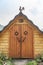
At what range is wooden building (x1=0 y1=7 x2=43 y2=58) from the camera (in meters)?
19.9

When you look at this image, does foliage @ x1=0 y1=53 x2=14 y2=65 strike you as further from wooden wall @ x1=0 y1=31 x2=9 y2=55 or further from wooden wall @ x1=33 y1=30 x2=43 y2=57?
wooden wall @ x1=33 y1=30 x2=43 y2=57

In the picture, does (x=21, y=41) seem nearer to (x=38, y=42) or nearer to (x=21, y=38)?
(x=21, y=38)

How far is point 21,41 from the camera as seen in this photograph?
2002cm

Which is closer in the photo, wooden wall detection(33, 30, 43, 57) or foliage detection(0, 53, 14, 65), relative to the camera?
foliage detection(0, 53, 14, 65)

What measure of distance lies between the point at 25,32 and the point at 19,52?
147cm

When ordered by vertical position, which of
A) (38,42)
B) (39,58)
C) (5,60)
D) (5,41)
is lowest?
(5,60)

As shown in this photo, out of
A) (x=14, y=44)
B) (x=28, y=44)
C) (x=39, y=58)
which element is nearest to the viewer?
(x=39, y=58)

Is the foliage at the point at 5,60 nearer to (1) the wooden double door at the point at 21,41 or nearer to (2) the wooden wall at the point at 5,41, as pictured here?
(2) the wooden wall at the point at 5,41

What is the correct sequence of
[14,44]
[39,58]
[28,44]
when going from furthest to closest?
[14,44] → [28,44] → [39,58]

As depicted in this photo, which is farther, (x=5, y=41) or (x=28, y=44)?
(x=5, y=41)

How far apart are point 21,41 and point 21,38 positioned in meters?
0.22

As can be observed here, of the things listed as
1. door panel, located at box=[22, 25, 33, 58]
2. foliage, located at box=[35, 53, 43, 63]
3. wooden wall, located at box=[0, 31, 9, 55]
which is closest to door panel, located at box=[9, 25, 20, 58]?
wooden wall, located at box=[0, 31, 9, 55]

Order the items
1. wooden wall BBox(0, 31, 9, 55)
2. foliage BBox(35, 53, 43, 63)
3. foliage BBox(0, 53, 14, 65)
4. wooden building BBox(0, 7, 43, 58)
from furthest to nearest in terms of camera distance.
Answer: wooden wall BBox(0, 31, 9, 55) → wooden building BBox(0, 7, 43, 58) → foliage BBox(35, 53, 43, 63) → foliage BBox(0, 53, 14, 65)

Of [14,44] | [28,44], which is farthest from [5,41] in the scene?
[28,44]
